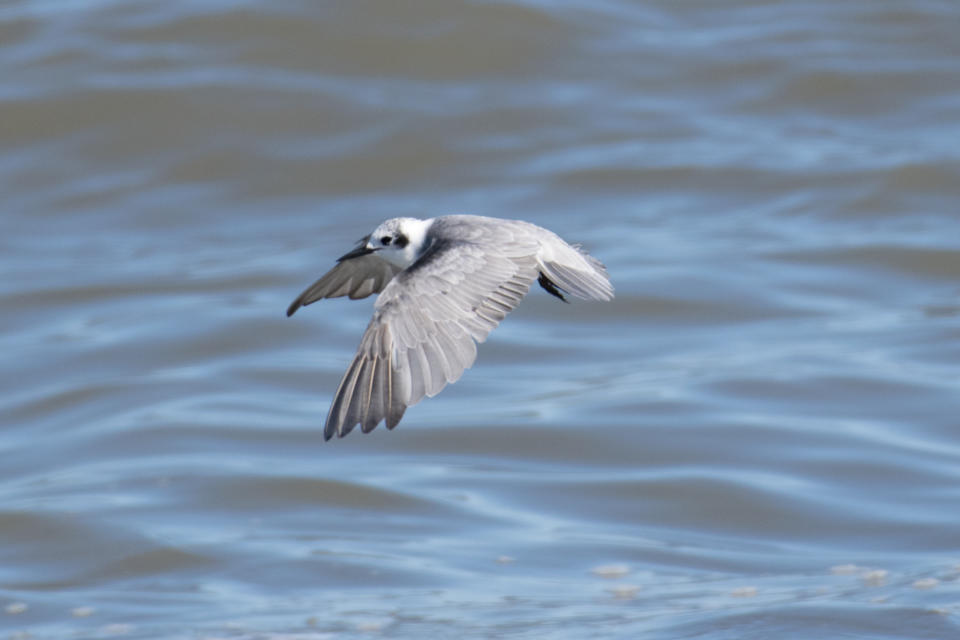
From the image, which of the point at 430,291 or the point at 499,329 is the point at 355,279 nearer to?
the point at 430,291

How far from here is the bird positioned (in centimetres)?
472

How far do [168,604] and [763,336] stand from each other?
16.7 feet

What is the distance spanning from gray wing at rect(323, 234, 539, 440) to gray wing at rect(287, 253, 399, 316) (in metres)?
0.63

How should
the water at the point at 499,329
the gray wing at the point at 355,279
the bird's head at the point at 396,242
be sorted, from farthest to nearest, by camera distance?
the water at the point at 499,329 < the gray wing at the point at 355,279 < the bird's head at the point at 396,242

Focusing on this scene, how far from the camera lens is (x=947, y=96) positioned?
14469 millimetres

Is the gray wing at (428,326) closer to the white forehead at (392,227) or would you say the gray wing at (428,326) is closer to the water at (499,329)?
the white forehead at (392,227)

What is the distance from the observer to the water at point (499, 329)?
7070mm

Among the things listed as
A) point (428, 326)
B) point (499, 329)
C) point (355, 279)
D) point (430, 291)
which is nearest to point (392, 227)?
point (355, 279)

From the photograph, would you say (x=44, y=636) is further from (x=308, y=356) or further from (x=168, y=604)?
(x=308, y=356)

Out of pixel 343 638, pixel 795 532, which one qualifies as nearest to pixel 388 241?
pixel 343 638

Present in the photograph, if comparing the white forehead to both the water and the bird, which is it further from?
the water

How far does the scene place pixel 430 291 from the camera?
5.15 meters

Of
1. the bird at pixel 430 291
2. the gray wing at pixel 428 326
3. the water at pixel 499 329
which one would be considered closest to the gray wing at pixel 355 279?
the bird at pixel 430 291

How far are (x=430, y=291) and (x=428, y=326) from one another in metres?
0.20
